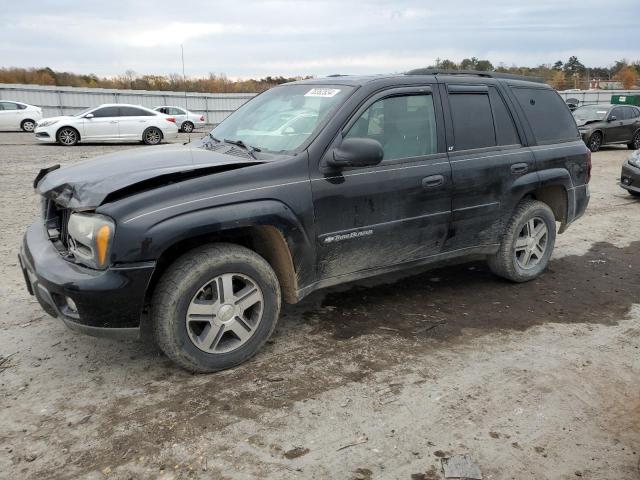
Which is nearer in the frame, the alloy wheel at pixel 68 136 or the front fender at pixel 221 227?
the front fender at pixel 221 227

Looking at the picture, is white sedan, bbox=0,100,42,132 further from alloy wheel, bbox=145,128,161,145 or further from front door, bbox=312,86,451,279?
front door, bbox=312,86,451,279

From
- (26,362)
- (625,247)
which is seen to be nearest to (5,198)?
(26,362)

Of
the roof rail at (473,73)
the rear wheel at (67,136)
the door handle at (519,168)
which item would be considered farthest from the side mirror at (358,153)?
the rear wheel at (67,136)

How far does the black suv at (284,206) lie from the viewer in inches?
121

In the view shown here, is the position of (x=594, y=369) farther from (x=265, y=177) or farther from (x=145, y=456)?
(x=145, y=456)

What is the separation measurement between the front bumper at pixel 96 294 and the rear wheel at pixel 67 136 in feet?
52.6

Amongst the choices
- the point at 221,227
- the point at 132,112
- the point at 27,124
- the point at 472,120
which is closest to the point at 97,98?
the point at 27,124

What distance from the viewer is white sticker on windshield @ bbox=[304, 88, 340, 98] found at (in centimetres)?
397

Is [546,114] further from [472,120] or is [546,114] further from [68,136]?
[68,136]

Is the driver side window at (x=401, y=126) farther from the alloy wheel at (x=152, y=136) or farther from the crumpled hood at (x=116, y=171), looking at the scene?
the alloy wheel at (x=152, y=136)

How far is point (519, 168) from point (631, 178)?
239 inches

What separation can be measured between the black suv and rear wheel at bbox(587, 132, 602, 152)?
1368 cm

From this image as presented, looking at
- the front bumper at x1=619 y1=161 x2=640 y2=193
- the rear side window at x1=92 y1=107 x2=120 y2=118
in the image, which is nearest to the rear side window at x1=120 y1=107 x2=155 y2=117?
the rear side window at x1=92 y1=107 x2=120 y2=118

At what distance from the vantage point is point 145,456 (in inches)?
103
